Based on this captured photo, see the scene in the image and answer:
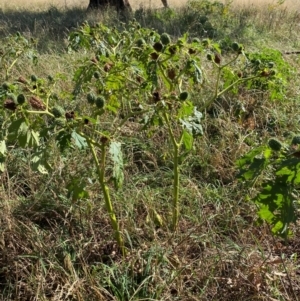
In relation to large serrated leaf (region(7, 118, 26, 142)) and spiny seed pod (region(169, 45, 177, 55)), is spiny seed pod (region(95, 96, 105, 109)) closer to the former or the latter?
large serrated leaf (region(7, 118, 26, 142))

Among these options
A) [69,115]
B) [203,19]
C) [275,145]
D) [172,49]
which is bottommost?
[203,19]

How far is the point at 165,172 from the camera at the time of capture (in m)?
2.94

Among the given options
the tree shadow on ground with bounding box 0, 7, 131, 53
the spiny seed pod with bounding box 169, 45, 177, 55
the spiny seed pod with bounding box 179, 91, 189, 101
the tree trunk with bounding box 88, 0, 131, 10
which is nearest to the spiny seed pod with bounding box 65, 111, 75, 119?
the spiny seed pod with bounding box 179, 91, 189, 101

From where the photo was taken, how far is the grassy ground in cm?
201

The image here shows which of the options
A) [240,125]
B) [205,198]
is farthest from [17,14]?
[205,198]

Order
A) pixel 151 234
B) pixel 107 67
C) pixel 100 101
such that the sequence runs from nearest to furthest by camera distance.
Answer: pixel 100 101 → pixel 107 67 → pixel 151 234

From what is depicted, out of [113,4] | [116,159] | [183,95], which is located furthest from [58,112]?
[113,4]

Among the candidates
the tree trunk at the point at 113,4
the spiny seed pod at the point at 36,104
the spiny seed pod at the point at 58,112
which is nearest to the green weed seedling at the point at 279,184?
the spiny seed pod at the point at 58,112

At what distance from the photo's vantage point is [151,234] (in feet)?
7.68

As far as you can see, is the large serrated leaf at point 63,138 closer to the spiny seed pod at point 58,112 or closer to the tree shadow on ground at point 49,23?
the spiny seed pod at point 58,112

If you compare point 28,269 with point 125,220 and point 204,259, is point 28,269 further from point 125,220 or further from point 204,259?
point 204,259

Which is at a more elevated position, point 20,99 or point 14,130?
point 20,99

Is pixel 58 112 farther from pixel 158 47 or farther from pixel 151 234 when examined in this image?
pixel 151 234

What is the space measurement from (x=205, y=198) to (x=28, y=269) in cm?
111
